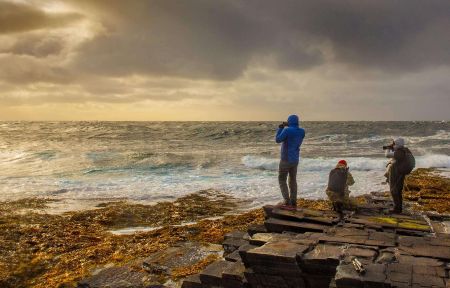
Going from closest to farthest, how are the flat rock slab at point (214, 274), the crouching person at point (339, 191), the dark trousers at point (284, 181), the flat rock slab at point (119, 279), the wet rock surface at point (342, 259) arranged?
the wet rock surface at point (342, 259) → the flat rock slab at point (214, 274) → the flat rock slab at point (119, 279) → the crouching person at point (339, 191) → the dark trousers at point (284, 181)

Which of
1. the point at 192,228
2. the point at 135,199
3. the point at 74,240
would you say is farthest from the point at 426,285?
the point at 135,199

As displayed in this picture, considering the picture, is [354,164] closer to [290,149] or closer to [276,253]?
[290,149]

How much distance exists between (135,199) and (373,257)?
1321 cm

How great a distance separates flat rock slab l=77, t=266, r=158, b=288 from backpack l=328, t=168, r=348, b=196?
14.5ft

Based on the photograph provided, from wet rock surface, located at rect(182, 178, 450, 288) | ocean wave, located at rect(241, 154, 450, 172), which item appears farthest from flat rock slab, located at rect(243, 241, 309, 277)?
ocean wave, located at rect(241, 154, 450, 172)

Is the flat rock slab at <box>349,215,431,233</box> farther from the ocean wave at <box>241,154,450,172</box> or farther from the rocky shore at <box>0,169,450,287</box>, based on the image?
the ocean wave at <box>241,154,450,172</box>

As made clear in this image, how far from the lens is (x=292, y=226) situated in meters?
7.57

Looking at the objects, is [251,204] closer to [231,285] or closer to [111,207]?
[111,207]

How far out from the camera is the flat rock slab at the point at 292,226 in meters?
7.39

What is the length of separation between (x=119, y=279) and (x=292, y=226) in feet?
11.0

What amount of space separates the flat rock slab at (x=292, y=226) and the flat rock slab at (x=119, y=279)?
95.0 inches

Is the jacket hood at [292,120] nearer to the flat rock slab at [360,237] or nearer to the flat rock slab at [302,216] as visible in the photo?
the flat rock slab at [302,216]

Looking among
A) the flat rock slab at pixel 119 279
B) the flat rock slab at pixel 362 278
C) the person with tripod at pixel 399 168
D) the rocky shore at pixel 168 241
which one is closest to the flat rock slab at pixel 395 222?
the rocky shore at pixel 168 241

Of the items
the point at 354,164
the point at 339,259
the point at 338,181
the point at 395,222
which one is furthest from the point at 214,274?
the point at 354,164
